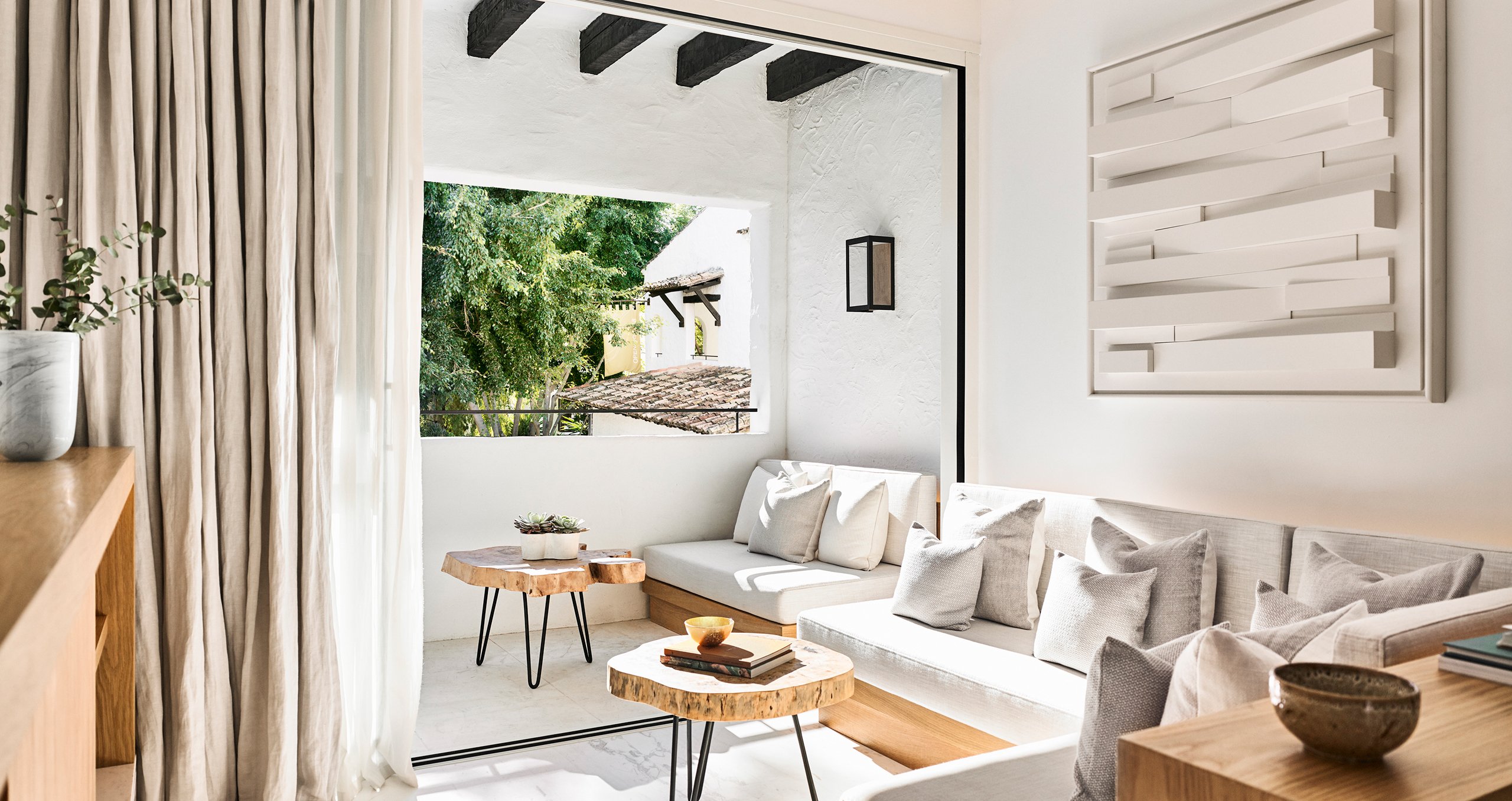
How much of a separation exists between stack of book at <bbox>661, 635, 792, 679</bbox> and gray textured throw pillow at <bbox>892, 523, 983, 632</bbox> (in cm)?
68

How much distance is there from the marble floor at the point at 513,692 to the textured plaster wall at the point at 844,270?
1.45 m

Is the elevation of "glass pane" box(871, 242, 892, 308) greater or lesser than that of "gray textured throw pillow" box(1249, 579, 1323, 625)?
greater

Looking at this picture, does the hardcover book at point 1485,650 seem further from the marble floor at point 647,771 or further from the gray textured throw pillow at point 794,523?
the gray textured throw pillow at point 794,523

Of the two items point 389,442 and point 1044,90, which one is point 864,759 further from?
point 1044,90

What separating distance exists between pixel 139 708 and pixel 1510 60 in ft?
11.6

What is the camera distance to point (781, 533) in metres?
4.63

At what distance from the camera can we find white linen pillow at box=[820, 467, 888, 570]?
436cm

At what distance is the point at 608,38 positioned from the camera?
4.79 m

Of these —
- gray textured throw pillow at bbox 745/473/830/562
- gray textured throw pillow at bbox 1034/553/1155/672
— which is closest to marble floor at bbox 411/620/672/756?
gray textured throw pillow at bbox 745/473/830/562

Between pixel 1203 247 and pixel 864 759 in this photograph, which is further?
pixel 864 759

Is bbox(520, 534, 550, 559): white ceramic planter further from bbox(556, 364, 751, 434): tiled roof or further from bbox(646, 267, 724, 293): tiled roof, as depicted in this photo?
bbox(646, 267, 724, 293): tiled roof

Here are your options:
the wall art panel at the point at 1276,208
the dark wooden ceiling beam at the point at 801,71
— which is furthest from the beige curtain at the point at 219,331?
the dark wooden ceiling beam at the point at 801,71

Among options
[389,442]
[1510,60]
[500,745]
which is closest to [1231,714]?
[1510,60]

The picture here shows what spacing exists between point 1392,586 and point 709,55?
3921 mm
